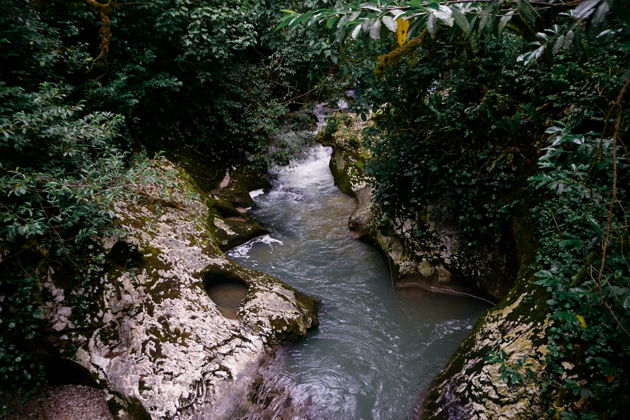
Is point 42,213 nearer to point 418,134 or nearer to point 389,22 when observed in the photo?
point 389,22

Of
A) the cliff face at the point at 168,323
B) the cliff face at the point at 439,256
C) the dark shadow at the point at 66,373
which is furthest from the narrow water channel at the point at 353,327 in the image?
the dark shadow at the point at 66,373

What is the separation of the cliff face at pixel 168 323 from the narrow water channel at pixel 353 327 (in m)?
0.47

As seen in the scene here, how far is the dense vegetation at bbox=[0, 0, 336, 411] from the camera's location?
3.38 meters

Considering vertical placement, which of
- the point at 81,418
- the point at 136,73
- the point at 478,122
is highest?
the point at 136,73

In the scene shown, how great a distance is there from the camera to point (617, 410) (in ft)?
6.68

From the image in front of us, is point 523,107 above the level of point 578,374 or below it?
above

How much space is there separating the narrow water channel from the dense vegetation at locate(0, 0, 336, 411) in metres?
2.57

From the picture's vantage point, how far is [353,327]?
15.7 feet

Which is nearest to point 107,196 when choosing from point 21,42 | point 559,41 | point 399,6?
point 21,42

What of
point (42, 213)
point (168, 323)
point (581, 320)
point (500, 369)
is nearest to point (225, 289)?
point (168, 323)

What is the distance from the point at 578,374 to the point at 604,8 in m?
2.42

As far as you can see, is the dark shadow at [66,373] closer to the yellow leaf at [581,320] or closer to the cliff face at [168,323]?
the cliff face at [168,323]

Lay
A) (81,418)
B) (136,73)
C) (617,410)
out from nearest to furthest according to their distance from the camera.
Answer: (617,410) < (81,418) < (136,73)

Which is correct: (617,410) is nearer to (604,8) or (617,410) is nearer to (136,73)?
(604,8)
